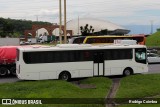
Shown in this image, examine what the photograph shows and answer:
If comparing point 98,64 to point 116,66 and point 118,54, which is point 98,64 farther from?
point 118,54

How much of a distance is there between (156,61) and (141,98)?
79.4 feet

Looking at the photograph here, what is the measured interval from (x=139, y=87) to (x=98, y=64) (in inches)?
229

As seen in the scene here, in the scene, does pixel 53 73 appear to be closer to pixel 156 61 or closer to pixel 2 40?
pixel 156 61

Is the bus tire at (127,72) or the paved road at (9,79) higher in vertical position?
the bus tire at (127,72)

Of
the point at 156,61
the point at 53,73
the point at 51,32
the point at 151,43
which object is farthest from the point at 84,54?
the point at 51,32

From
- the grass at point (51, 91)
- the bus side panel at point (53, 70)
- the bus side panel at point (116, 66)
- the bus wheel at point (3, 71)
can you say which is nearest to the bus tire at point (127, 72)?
the bus side panel at point (116, 66)

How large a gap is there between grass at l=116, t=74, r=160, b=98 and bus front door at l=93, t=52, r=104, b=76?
2.54 metres

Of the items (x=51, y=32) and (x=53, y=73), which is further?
(x=51, y=32)

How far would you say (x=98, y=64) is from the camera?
24844mm

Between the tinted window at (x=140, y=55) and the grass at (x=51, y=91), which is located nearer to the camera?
the grass at (x=51, y=91)

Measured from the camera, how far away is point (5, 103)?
49.6ft

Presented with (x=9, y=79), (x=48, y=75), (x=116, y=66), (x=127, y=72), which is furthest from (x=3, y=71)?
(x=127, y=72)

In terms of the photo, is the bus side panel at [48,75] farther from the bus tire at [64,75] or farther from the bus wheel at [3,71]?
the bus wheel at [3,71]

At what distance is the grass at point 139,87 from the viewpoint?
17328mm
